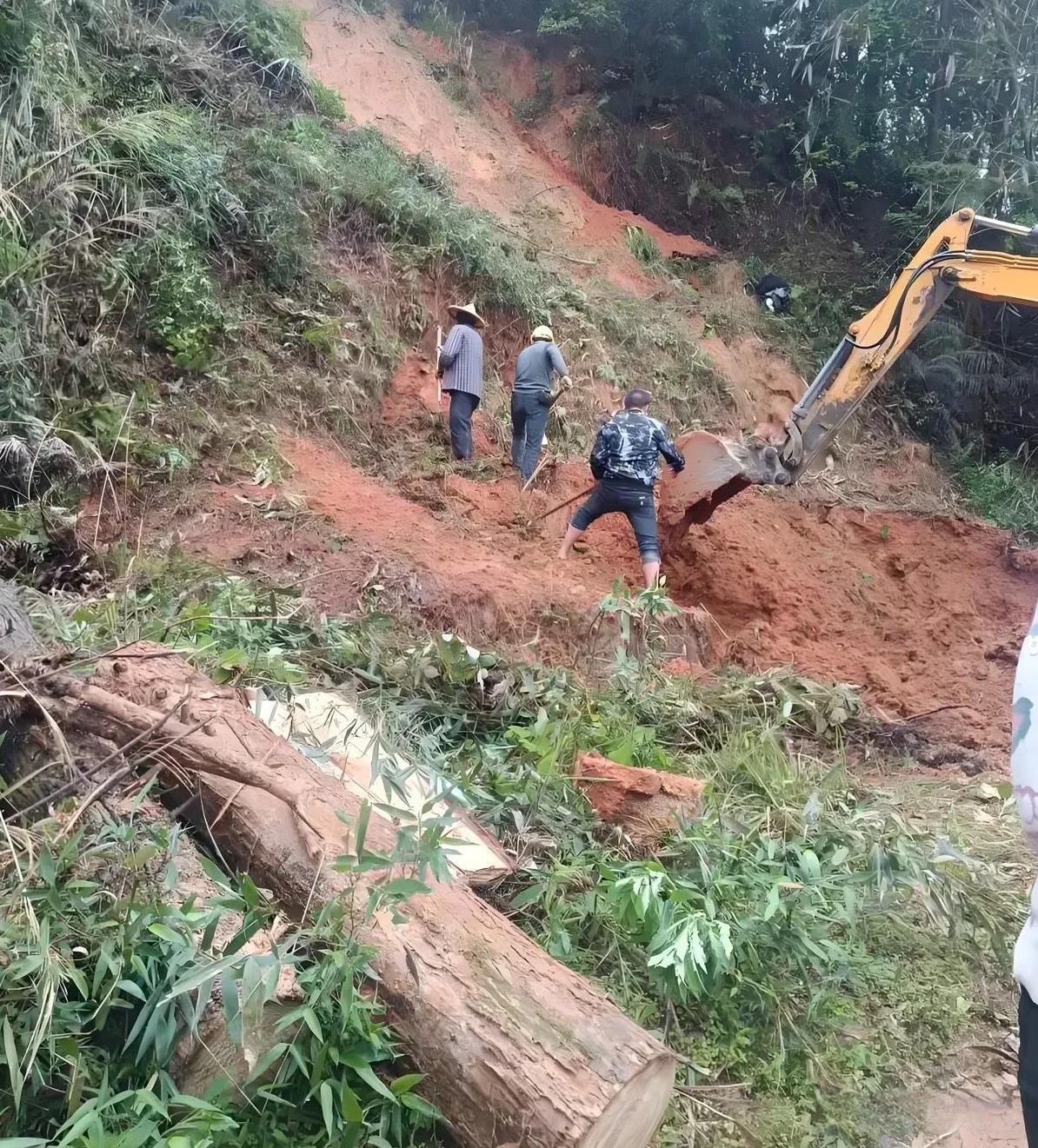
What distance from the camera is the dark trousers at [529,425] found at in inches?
333

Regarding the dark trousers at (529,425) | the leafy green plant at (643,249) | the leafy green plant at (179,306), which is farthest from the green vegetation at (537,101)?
the leafy green plant at (179,306)

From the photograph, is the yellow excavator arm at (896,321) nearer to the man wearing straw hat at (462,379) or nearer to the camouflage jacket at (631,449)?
the camouflage jacket at (631,449)

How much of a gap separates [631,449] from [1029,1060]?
5.47 m

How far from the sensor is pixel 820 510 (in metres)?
9.95

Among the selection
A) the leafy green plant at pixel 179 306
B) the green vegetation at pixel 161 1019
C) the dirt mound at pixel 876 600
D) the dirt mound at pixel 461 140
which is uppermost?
the dirt mound at pixel 461 140

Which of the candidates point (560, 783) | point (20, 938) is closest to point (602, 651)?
point (560, 783)

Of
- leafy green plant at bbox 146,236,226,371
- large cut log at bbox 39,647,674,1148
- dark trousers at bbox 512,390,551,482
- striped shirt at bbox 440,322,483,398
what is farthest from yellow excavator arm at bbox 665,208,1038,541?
large cut log at bbox 39,647,674,1148

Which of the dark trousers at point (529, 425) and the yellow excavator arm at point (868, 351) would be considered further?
the dark trousers at point (529, 425)

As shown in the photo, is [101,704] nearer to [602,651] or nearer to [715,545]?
[602,651]

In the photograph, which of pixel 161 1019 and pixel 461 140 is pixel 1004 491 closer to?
pixel 461 140

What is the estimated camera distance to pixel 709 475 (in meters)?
7.16

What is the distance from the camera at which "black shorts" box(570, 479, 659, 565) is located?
6812 millimetres

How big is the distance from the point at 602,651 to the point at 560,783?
84.0 inches

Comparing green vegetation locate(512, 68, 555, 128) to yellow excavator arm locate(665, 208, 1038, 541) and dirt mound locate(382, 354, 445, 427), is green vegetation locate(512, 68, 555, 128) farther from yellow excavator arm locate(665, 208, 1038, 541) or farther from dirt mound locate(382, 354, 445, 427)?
yellow excavator arm locate(665, 208, 1038, 541)
